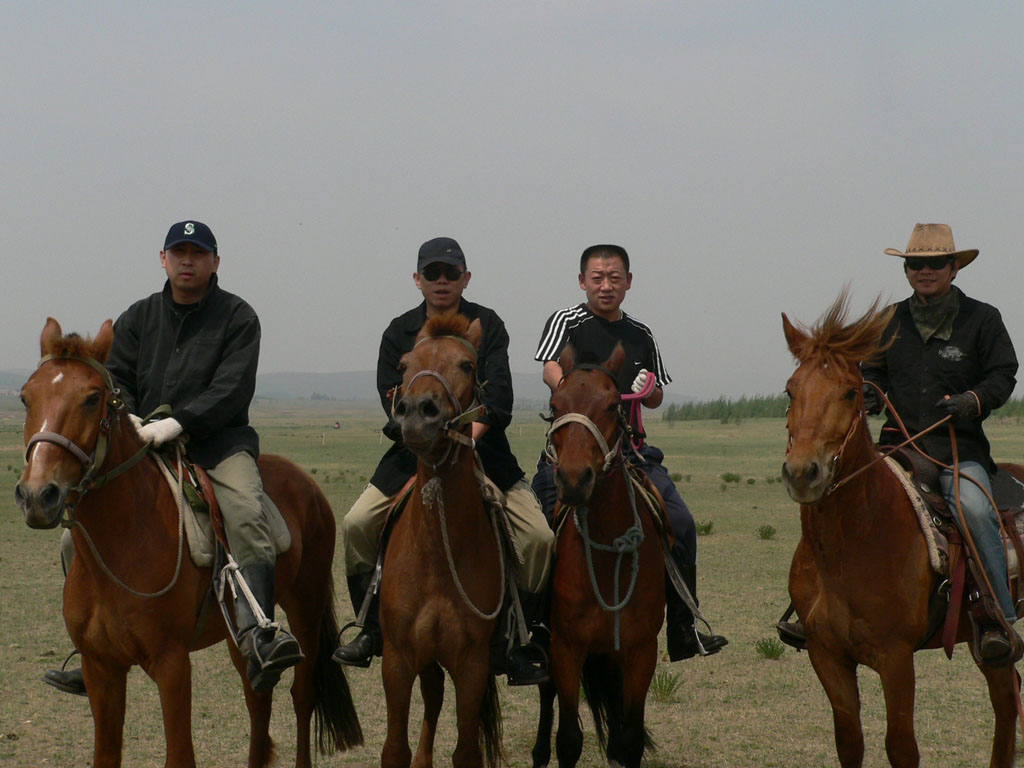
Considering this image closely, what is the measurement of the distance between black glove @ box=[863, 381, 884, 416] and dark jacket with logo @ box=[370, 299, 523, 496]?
211 centimetres

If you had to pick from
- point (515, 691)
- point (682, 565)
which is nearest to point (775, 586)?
point (515, 691)

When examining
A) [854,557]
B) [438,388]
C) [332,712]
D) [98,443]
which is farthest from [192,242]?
[854,557]

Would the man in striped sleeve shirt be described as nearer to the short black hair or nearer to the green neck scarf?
the short black hair

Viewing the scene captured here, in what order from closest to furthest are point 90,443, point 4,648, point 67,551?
1. point 90,443
2. point 67,551
3. point 4,648

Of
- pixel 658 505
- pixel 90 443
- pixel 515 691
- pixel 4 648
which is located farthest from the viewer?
pixel 4 648

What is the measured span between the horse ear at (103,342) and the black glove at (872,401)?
13.6 feet

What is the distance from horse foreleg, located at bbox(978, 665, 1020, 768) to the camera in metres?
A: 6.36

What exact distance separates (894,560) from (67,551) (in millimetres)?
4462

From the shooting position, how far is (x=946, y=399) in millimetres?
5891

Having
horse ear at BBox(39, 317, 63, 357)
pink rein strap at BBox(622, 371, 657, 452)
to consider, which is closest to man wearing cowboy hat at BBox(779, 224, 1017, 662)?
pink rein strap at BBox(622, 371, 657, 452)

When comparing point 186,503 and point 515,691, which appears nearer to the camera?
point 186,503

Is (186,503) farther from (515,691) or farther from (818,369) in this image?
(515,691)

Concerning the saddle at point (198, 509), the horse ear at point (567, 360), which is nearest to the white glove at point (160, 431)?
the saddle at point (198, 509)

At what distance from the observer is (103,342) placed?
4.99 meters
